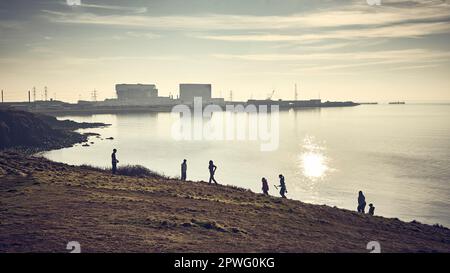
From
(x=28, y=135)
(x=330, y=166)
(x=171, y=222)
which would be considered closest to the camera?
(x=171, y=222)

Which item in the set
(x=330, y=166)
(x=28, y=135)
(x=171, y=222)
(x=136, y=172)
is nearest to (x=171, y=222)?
(x=171, y=222)

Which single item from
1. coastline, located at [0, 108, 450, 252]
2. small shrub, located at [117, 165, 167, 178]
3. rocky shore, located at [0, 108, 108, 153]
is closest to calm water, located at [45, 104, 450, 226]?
rocky shore, located at [0, 108, 108, 153]

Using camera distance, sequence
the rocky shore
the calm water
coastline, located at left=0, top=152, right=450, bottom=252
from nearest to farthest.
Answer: coastline, located at left=0, top=152, right=450, bottom=252, the calm water, the rocky shore

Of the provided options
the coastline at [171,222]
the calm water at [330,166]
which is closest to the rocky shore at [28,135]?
the calm water at [330,166]

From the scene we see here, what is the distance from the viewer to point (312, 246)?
612 inches

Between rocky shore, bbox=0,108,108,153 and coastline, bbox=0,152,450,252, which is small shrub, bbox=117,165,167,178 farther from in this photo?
rocky shore, bbox=0,108,108,153

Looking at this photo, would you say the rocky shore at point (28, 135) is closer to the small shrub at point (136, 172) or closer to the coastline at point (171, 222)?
the small shrub at point (136, 172)

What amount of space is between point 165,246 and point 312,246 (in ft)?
19.6

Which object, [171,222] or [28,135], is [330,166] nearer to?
[171,222]

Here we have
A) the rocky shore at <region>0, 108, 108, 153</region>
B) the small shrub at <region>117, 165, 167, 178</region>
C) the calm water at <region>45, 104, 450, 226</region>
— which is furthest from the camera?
the rocky shore at <region>0, 108, 108, 153</region>

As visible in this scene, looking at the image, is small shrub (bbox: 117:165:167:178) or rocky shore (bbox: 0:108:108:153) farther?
rocky shore (bbox: 0:108:108:153)

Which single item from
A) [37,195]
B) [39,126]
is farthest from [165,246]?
[39,126]

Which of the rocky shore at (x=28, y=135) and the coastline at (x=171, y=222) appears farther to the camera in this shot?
the rocky shore at (x=28, y=135)
